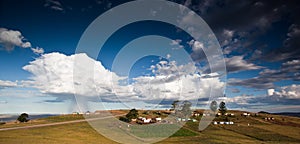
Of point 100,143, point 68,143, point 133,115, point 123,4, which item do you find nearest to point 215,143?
point 100,143

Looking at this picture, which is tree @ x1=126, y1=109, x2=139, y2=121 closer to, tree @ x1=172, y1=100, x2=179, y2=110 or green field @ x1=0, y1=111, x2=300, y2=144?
green field @ x1=0, y1=111, x2=300, y2=144

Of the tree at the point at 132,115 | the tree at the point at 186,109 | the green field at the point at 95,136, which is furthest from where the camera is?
the tree at the point at 186,109

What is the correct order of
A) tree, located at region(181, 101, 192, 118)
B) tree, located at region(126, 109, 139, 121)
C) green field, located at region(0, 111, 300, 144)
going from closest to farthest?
green field, located at region(0, 111, 300, 144) → tree, located at region(126, 109, 139, 121) → tree, located at region(181, 101, 192, 118)

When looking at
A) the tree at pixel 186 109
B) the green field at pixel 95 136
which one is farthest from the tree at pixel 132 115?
the tree at pixel 186 109

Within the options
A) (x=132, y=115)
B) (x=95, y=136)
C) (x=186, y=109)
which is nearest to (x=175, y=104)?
(x=186, y=109)

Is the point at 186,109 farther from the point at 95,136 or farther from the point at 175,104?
the point at 95,136

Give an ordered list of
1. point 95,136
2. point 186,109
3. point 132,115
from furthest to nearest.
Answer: point 186,109, point 132,115, point 95,136

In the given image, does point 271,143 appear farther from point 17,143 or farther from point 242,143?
point 17,143

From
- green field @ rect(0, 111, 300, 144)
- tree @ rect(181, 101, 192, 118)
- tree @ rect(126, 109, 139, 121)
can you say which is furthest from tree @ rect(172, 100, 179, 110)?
green field @ rect(0, 111, 300, 144)

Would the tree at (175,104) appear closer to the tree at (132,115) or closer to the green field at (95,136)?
the tree at (132,115)

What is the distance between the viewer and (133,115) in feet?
425

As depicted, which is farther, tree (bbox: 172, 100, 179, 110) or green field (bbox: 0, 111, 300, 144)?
tree (bbox: 172, 100, 179, 110)

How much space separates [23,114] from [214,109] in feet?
462

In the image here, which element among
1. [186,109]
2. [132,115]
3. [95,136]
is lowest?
[95,136]
